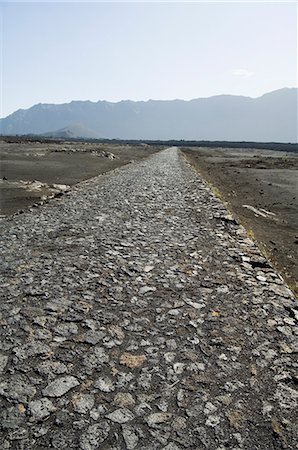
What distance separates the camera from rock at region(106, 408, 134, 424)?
14.1 ft

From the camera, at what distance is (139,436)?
4109 millimetres

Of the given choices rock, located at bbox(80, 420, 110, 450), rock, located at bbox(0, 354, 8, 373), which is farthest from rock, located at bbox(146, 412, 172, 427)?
rock, located at bbox(0, 354, 8, 373)

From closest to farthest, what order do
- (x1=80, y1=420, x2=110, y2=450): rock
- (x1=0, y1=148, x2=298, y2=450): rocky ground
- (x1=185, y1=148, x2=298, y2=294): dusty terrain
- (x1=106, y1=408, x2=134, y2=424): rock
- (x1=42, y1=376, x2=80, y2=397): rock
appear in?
1. (x1=80, y1=420, x2=110, y2=450): rock
2. (x1=0, y1=148, x2=298, y2=450): rocky ground
3. (x1=106, y1=408, x2=134, y2=424): rock
4. (x1=42, y1=376, x2=80, y2=397): rock
5. (x1=185, y1=148, x2=298, y2=294): dusty terrain

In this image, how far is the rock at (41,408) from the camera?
4281 mm

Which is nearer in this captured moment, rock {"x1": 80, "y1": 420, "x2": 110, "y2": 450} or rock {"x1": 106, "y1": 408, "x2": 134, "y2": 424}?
rock {"x1": 80, "y1": 420, "x2": 110, "y2": 450}

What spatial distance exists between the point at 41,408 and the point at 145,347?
1816 mm

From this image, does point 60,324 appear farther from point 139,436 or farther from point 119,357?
point 139,436

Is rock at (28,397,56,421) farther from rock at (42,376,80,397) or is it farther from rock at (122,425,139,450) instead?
rock at (122,425,139,450)

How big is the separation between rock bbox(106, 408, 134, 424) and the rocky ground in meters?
0.02

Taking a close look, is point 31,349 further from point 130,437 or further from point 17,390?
point 130,437

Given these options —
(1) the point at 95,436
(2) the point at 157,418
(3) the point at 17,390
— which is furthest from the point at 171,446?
(3) the point at 17,390

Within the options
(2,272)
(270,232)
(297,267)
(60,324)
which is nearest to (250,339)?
(60,324)

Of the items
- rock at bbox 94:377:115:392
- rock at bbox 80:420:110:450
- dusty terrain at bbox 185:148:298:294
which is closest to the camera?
rock at bbox 80:420:110:450

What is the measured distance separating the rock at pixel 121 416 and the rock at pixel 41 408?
2.22 feet
